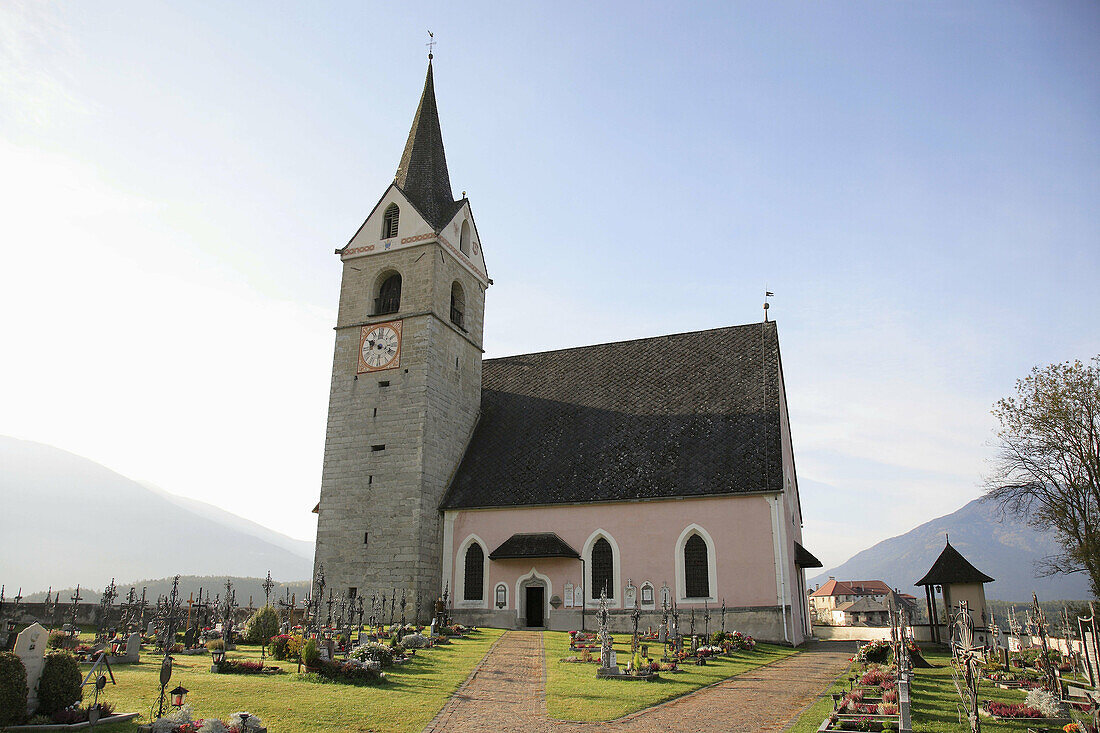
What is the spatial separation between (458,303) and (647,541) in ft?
49.7

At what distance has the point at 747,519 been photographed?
90.8 ft

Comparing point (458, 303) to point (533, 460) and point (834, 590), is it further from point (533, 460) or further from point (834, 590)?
point (834, 590)

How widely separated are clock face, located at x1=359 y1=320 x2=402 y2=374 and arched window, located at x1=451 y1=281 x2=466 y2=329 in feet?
10.7

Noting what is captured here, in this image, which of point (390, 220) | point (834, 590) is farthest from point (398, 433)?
point (834, 590)

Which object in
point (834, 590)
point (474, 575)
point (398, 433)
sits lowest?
point (834, 590)

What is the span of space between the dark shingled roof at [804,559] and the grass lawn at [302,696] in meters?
15.8

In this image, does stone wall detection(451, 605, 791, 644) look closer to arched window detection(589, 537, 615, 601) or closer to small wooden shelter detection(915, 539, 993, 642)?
A: arched window detection(589, 537, 615, 601)

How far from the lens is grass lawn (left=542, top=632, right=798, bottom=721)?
48.0 feet

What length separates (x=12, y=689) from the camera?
12156 mm

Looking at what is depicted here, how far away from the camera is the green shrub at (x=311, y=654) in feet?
59.2

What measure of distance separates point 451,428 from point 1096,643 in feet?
82.6

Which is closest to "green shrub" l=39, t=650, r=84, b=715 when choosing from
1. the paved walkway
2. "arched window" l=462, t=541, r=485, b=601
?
the paved walkway

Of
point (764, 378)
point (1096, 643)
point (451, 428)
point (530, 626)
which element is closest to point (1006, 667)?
point (1096, 643)

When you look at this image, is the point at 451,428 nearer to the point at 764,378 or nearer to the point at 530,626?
the point at 530,626
